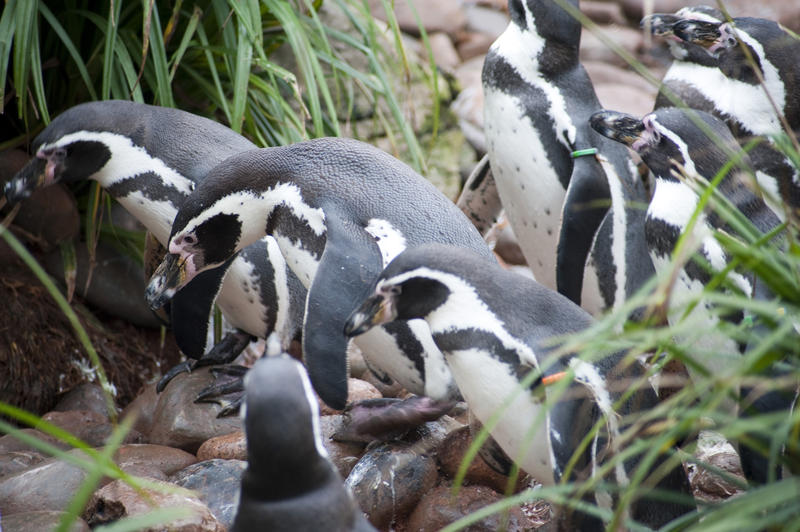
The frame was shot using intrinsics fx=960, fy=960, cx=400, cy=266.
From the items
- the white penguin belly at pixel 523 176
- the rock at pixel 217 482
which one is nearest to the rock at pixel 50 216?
the rock at pixel 217 482

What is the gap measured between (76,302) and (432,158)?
8.05 ft

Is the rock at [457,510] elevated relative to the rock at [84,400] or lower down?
elevated

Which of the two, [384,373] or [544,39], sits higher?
[544,39]

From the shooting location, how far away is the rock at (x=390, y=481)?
113 inches

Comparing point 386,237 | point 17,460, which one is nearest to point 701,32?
point 386,237

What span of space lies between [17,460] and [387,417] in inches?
51.4

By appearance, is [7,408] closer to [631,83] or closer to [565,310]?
[565,310]

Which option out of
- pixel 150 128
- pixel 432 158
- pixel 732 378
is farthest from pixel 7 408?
pixel 432 158

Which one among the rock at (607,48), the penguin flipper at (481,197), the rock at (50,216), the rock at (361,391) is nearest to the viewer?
the rock at (361,391)

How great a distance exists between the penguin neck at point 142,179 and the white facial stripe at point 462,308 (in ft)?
4.63

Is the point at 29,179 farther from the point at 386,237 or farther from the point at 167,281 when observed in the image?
the point at 386,237

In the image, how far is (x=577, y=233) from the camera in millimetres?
3656

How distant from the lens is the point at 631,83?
852 cm

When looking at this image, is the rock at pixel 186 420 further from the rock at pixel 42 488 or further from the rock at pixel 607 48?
the rock at pixel 607 48
